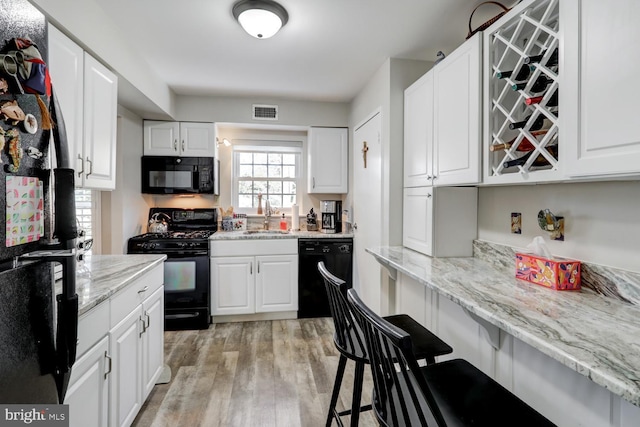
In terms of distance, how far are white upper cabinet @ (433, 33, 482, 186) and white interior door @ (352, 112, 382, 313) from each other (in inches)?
29.1

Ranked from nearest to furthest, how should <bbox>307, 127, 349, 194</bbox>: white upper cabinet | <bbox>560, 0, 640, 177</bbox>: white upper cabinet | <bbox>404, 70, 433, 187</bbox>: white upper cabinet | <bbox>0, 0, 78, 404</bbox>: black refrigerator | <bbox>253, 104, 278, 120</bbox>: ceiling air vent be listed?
<bbox>0, 0, 78, 404</bbox>: black refrigerator
<bbox>560, 0, 640, 177</bbox>: white upper cabinet
<bbox>404, 70, 433, 187</bbox>: white upper cabinet
<bbox>253, 104, 278, 120</bbox>: ceiling air vent
<bbox>307, 127, 349, 194</bbox>: white upper cabinet

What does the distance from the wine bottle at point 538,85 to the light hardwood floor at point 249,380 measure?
191 centimetres

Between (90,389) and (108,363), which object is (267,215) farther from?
(90,389)

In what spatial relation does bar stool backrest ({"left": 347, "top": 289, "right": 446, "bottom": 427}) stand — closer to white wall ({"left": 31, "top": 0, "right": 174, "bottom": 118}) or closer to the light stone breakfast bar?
the light stone breakfast bar

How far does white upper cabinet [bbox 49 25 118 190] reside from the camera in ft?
5.08

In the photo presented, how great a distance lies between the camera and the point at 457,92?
1.74m

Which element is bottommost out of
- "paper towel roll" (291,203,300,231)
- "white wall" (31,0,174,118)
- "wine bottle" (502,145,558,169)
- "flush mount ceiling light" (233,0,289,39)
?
"paper towel roll" (291,203,300,231)

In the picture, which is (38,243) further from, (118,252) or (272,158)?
(272,158)

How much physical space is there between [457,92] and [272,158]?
2.70m

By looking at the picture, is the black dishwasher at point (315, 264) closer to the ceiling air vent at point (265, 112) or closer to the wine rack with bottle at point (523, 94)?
the ceiling air vent at point (265, 112)

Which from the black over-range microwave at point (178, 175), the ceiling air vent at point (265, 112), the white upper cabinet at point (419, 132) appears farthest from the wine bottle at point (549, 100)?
the black over-range microwave at point (178, 175)

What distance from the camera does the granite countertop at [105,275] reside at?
50.1 inches

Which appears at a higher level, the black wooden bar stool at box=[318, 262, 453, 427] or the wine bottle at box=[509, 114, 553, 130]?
the wine bottle at box=[509, 114, 553, 130]

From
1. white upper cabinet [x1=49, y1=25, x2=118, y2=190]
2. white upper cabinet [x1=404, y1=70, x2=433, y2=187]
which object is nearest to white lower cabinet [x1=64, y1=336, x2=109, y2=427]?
white upper cabinet [x1=49, y1=25, x2=118, y2=190]
